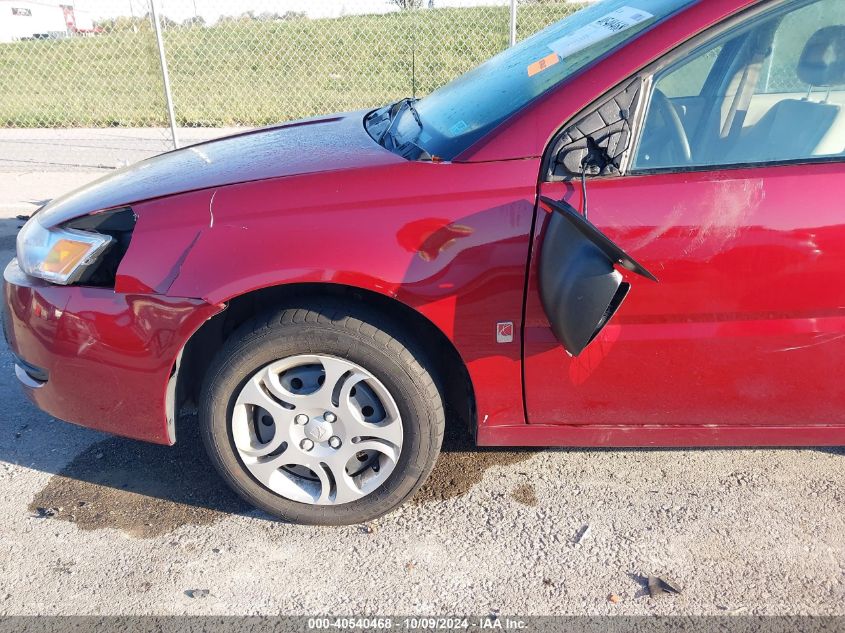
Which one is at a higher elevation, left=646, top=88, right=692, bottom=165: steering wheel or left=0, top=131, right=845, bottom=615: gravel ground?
left=646, top=88, right=692, bottom=165: steering wheel

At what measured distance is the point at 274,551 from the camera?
2.32 m

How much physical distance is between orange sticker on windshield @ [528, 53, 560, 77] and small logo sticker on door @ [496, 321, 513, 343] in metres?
0.90

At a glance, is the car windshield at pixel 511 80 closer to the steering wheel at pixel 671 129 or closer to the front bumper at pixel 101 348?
the steering wheel at pixel 671 129

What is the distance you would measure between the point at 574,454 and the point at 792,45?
1669 millimetres

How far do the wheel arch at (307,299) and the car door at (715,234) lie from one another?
0.26m

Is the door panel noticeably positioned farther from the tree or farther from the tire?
the tree

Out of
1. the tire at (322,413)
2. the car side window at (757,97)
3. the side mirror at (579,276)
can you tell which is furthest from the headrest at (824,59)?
the tire at (322,413)

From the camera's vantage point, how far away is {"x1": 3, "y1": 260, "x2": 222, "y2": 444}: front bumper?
220cm

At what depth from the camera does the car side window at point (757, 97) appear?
2.05 m

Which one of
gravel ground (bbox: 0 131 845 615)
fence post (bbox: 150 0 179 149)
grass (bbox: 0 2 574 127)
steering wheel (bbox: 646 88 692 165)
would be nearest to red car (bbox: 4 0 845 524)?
steering wheel (bbox: 646 88 692 165)

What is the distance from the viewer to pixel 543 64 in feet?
7.88

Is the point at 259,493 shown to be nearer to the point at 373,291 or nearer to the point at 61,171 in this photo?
the point at 373,291

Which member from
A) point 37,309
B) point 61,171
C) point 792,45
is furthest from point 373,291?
point 61,171

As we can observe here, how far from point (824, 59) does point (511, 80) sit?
102 centimetres
